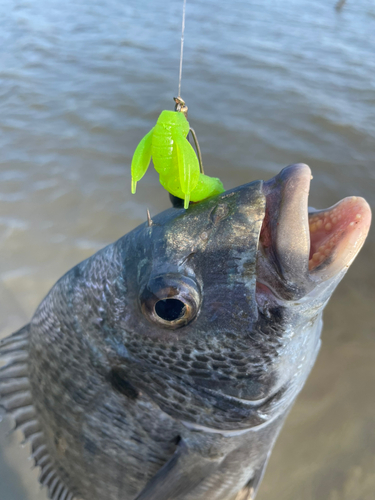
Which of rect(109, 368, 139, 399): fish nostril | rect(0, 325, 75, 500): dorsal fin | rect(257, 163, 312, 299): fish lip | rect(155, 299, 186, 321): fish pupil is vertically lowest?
rect(0, 325, 75, 500): dorsal fin

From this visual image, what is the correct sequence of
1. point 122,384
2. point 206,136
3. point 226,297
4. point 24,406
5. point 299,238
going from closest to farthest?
1. point 299,238
2. point 226,297
3. point 122,384
4. point 24,406
5. point 206,136

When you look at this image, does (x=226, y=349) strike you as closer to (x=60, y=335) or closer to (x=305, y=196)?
(x=305, y=196)

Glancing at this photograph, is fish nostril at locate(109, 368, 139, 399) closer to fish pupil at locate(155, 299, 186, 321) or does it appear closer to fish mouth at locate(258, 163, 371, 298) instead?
fish pupil at locate(155, 299, 186, 321)

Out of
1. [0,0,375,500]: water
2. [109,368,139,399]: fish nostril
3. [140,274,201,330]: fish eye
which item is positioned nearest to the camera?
[140,274,201,330]: fish eye

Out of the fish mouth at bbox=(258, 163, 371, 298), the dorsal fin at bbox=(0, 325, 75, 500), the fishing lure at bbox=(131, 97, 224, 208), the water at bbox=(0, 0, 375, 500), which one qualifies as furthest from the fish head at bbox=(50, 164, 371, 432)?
the water at bbox=(0, 0, 375, 500)

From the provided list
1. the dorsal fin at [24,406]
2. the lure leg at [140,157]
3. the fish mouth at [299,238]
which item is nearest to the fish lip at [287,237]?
the fish mouth at [299,238]

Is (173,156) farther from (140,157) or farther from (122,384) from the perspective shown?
Result: (122,384)

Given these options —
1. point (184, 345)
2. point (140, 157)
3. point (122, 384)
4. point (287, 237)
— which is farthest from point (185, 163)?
point (122, 384)
